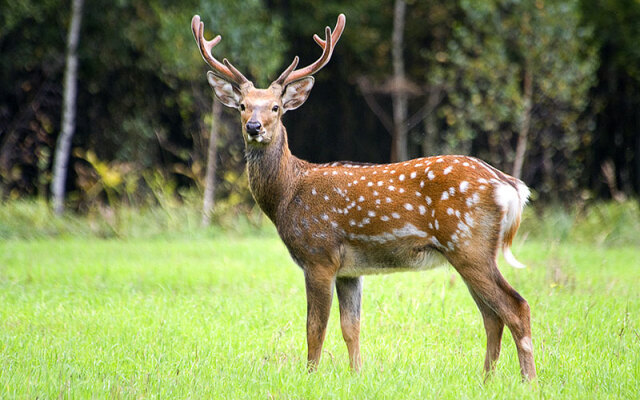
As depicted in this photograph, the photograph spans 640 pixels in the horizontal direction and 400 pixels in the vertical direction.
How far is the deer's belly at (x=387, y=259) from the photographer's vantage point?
511 centimetres

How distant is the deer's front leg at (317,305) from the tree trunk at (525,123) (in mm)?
10476

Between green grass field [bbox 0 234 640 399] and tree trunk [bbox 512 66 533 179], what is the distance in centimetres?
508

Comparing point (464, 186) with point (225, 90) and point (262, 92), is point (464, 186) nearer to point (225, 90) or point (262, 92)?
point (262, 92)

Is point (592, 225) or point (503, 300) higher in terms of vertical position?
point (503, 300)

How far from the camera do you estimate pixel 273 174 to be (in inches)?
223

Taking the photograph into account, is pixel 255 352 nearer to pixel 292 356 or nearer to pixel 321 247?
pixel 292 356

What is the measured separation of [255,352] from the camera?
5.66 metres

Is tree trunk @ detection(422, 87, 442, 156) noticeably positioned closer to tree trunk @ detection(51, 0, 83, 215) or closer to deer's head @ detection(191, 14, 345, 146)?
tree trunk @ detection(51, 0, 83, 215)

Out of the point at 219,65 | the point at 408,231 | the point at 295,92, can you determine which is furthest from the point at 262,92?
the point at 408,231

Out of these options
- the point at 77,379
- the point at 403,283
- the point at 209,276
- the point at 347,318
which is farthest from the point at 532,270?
the point at 77,379

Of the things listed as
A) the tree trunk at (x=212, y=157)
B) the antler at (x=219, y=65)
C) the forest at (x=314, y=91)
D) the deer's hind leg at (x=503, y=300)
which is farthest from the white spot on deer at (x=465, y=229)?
the tree trunk at (x=212, y=157)

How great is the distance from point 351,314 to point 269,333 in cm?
110

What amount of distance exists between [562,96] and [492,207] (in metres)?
10.8

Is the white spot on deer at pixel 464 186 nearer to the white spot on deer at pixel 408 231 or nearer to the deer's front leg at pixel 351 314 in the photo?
the white spot on deer at pixel 408 231
